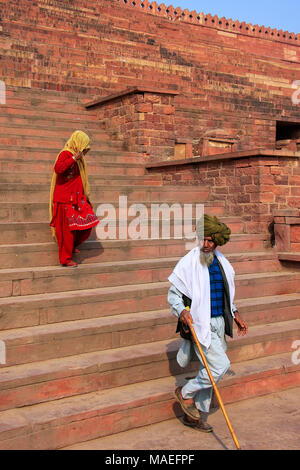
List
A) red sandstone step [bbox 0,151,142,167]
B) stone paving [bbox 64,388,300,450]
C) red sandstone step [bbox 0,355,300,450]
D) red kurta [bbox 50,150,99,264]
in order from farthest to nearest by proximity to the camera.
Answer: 1. red sandstone step [bbox 0,151,142,167]
2. red kurta [bbox 50,150,99,264]
3. stone paving [bbox 64,388,300,450]
4. red sandstone step [bbox 0,355,300,450]

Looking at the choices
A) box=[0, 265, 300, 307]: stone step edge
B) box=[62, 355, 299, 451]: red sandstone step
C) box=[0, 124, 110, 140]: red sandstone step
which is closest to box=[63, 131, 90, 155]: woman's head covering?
box=[0, 265, 300, 307]: stone step edge

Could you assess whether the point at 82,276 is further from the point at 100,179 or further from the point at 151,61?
the point at 151,61

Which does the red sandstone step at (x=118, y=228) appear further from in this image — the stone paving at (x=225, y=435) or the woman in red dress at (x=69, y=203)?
the stone paving at (x=225, y=435)

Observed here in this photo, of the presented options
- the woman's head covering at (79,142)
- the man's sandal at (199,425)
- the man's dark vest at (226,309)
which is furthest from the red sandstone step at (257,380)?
the woman's head covering at (79,142)

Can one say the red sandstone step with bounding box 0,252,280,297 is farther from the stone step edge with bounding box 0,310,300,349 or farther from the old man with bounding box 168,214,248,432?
the old man with bounding box 168,214,248,432

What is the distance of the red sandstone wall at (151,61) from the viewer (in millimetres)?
12953

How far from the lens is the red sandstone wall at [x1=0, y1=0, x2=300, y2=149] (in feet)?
42.5

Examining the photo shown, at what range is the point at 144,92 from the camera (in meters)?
9.78

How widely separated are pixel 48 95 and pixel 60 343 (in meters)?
7.87

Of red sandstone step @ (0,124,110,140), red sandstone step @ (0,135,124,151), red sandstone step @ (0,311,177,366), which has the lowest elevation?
red sandstone step @ (0,311,177,366)

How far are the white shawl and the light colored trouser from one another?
10 cm

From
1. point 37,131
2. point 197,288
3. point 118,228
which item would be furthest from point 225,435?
point 37,131

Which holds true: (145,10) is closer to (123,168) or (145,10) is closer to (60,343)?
(123,168)
